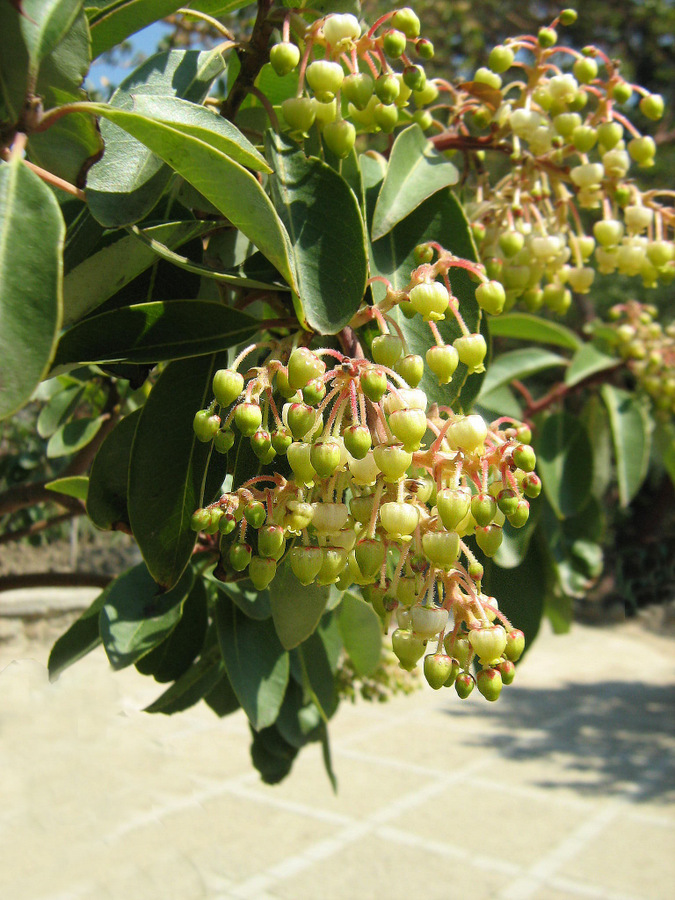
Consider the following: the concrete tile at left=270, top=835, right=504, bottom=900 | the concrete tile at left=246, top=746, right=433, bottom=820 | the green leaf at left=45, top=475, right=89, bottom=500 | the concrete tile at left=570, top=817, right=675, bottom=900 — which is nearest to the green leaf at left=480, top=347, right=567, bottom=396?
the green leaf at left=45, top=475, right=89, bottom=500

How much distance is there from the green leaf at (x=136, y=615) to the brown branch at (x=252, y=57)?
1.23 feet

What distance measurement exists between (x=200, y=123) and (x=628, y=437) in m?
1.25

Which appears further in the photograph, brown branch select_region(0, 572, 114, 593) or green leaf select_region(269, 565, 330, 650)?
brown branch select_region(0, 572, 114, 593)

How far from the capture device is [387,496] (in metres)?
0.48

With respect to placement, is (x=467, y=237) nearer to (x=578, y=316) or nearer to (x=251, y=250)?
(x=251, y=250)

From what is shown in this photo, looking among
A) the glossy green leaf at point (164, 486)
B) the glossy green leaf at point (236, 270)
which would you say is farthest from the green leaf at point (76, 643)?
the glossy green leaf at point (236, 270)

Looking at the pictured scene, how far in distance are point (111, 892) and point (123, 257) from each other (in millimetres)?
2778

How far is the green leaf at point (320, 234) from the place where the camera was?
0.52 m

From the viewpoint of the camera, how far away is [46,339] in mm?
411

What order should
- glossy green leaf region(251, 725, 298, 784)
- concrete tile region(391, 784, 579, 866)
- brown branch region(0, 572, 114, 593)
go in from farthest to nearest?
concrete tile region(391, 784, 579, 866)
glossy green leaf region(251, 725, 298, 784)
brown branch region(0, 572, 114, 593)

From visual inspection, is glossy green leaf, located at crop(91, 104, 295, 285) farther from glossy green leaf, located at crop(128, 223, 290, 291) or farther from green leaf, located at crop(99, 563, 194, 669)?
green leaf, located at crop(99, 563, 194, 669)

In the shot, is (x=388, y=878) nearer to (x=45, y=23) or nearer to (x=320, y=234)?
(x=320, y=234)

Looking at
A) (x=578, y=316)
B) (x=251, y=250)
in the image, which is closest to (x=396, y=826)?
(x=251, y=250)

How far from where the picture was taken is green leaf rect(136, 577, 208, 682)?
2.92 ft
